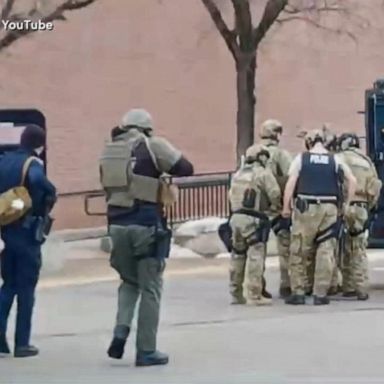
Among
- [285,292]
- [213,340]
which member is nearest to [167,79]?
[285,292]

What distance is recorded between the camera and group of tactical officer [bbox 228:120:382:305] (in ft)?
44.6

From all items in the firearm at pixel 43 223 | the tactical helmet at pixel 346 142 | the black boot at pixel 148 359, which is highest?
the tactical helmet at pixel 346 142

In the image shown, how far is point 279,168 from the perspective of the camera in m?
13.9

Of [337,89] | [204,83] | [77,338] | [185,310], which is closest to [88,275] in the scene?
[185,310]

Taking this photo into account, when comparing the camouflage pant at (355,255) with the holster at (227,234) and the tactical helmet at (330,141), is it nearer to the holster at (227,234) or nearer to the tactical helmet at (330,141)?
the tactical helmet at (330,141)

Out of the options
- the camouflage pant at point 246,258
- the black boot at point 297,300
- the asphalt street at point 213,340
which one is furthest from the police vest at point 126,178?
the black boot at point 297,300

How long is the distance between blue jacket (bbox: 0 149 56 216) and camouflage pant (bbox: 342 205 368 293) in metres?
4.63

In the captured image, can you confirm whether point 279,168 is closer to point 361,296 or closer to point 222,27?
point 361,296

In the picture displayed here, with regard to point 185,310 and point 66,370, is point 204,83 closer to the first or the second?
point 185,310

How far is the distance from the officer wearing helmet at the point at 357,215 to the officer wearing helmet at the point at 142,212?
4.68 metres

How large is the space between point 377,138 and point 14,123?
13.8 ft

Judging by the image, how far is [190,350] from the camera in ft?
35.7

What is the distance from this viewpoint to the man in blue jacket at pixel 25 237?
1041 cm
